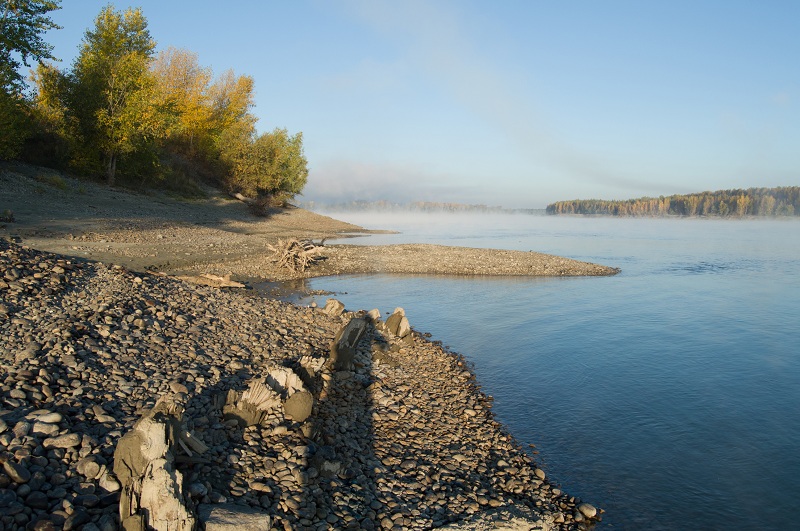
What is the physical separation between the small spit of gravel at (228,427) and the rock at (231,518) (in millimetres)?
301

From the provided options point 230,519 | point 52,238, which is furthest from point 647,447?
point 52,238

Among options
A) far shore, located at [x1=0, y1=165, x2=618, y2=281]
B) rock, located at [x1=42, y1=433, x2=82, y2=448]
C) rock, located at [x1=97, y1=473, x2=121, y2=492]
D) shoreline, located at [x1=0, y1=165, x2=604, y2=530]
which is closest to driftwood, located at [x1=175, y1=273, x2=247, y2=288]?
far shore, located at [x1=0, y1=165, x2=618, y2=281]

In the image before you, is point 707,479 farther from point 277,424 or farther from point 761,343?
point 761,343

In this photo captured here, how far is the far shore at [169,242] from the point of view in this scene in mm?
22092

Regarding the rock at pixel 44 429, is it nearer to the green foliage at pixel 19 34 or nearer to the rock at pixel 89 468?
the rock at pixel 89 468

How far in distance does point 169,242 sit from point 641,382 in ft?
76.0

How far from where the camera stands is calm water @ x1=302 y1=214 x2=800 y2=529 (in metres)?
8.71

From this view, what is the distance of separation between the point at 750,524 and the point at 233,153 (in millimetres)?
59552

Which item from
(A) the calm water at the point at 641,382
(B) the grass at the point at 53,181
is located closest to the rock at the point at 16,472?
(A) the calm water at the point at 641,382

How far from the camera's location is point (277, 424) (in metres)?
8.35

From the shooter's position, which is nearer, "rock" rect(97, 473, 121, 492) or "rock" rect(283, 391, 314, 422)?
"rock" rect(97, 473, 121, 492)

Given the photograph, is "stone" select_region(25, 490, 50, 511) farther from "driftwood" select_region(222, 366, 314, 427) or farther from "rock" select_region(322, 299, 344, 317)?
"rock" select_region(322, 299, 344, 317)

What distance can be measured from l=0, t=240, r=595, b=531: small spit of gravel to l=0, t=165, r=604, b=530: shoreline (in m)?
0.03

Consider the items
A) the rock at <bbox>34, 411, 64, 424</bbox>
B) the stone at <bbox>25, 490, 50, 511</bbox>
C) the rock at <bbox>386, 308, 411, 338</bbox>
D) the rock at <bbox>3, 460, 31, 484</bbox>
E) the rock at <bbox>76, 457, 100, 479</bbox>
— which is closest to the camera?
the stone at <bbox>25, 490, 50, 511</bbox>
